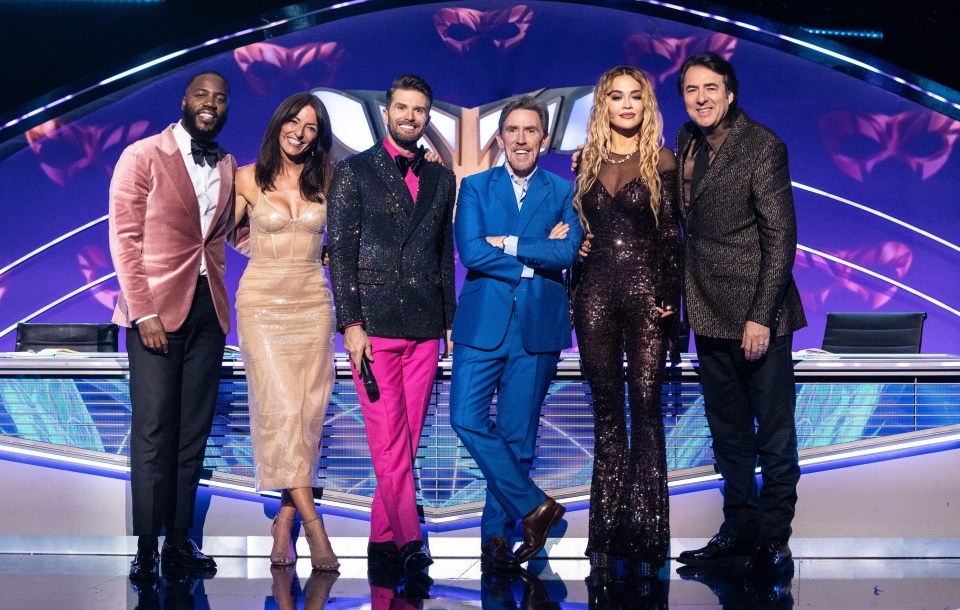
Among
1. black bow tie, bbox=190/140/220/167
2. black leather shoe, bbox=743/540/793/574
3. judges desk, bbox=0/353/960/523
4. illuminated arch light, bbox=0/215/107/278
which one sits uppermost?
black bow tie, bbox=190/140/220/167

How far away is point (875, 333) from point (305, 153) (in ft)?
11.6

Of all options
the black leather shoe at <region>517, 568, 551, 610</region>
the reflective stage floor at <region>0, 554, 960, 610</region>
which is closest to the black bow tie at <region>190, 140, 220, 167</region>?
the reflective stage floor at <region>0, 554, 960, 610</region>

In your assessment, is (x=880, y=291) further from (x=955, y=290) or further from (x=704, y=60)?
(x=704, y=60)

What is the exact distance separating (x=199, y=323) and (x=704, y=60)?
5.83 feet

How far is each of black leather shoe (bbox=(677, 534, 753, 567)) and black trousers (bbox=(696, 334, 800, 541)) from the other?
0.09ft

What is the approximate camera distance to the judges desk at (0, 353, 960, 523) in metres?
3.22


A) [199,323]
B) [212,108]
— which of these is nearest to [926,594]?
[199,323]

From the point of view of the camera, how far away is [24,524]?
3258mm

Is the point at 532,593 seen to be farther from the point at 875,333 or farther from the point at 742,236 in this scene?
the point at 875,333

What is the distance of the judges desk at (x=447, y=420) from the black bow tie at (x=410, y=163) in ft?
2.36

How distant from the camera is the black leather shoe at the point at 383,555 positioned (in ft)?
9.80

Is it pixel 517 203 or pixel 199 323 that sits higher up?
pixel 517 203

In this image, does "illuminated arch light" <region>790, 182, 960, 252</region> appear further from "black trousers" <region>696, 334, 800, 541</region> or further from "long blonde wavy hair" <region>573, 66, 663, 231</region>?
"long blonde wavy hair" <region>573, 66, 663, 231</region>

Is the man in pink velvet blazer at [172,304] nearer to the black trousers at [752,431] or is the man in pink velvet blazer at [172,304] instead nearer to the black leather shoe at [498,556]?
the black leather shoe at [498,556]
